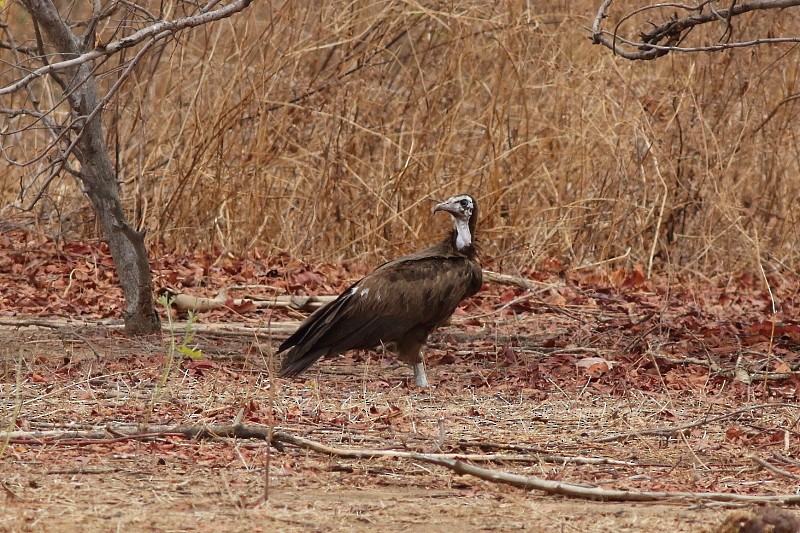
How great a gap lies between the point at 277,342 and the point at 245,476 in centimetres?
339

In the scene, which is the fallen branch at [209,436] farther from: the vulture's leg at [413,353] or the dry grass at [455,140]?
the dry grass at [455,140]

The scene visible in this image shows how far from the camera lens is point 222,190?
10453 mm

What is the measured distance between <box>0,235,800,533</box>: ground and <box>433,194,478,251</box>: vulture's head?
0.71m

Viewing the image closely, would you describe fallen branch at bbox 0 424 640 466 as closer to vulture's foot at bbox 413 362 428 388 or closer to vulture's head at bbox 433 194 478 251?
vulture's foot at bbox 413 362 428 388

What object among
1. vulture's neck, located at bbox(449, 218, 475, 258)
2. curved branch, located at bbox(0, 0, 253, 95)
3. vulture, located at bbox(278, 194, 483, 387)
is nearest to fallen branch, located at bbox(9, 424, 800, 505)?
curved branch, located at bbox(0, 0, 253, 95)

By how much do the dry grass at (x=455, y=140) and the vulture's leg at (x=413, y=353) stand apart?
10.7 feet

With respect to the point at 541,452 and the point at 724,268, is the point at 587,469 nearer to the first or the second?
the point at 541,452

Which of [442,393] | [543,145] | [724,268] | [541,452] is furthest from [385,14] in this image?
[541,452]

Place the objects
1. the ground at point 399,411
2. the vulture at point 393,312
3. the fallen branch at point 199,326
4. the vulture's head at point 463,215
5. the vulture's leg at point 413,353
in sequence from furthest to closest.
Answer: the vulture's head at point 463,215
the fallen branch at point 199,326
the vulture's leg at point 413,353
the vulture at point 393,312
the ground at point 399,411

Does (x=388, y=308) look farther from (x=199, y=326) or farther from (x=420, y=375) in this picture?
(x=199, y=326)

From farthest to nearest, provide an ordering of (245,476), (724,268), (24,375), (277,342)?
(724,268)
(277,342)
(24,375)
(245,476)

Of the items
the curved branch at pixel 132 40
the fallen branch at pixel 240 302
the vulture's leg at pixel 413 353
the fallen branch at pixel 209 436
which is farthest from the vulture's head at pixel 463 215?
the fallen branch at pixel 209 436

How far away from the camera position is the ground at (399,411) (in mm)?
3902

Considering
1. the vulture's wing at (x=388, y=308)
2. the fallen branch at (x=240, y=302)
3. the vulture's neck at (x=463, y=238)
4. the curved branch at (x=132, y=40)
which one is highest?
the curved branch at (x=132, y=40)
